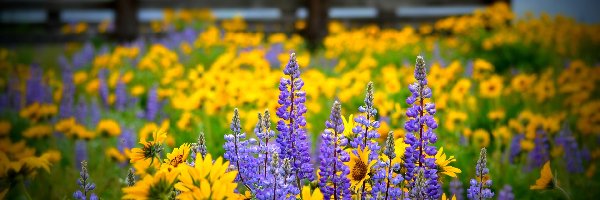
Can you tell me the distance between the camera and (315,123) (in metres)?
3.77

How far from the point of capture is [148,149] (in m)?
1.35

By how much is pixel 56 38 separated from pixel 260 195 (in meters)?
7.80

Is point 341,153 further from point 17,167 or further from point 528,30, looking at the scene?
point 528,30

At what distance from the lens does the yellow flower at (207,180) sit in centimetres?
107

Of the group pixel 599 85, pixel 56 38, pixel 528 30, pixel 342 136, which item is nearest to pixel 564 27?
pixel 528 30

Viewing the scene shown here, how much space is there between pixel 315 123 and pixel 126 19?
204 inches

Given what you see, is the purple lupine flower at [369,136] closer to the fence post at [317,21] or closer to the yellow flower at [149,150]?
the yellow flower at [149,150]

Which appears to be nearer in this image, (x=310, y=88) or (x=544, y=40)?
(x=310, y=88)

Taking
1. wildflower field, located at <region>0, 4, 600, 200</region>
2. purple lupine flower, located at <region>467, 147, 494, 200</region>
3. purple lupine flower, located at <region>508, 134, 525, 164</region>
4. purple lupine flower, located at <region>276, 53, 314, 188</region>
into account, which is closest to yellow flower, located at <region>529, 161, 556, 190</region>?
wildflower field, located at <region>0, 4, 600, 200</region>

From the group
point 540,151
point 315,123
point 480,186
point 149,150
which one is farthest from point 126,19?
point 480,186

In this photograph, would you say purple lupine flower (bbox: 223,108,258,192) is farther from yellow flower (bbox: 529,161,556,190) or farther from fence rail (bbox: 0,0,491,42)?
fence rail (bbox: 0,0,491,42)

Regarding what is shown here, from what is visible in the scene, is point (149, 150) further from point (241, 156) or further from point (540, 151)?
point (540, 151)

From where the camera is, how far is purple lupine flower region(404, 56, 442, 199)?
51.9 inches

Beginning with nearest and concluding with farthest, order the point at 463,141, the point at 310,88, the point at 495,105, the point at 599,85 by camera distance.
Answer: the point at 463,141, the point at 310,88, the point at 495,105, the point at 599,85
